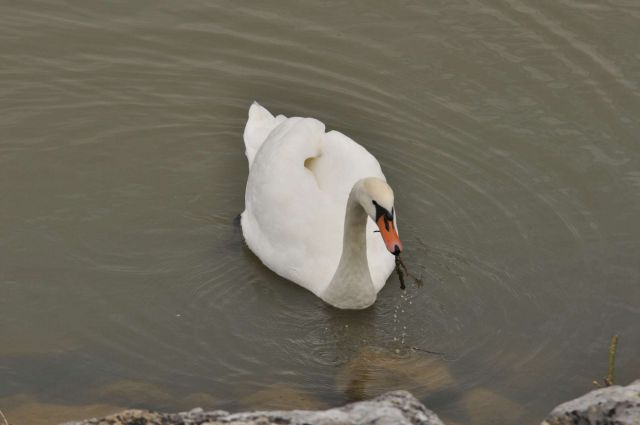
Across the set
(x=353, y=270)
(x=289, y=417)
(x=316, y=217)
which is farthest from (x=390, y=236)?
(x=289, y=417)

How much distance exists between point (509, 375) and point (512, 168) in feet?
9.15

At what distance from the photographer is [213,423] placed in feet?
17.2

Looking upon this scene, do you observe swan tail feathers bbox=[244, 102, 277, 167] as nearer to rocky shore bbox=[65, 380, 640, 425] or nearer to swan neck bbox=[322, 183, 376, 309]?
swan neck bbox=[322, 183, 376, 309]

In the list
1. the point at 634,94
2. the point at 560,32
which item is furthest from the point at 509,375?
the point at 560,32

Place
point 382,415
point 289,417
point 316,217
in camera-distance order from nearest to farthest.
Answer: point 289,417, point 382,415, point 316,217

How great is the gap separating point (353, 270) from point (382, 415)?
3.66m

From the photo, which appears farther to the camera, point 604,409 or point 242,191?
point 242,191

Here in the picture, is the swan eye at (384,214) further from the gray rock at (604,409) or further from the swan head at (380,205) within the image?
the gray rock at (604,409)

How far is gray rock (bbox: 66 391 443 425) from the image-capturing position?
17.2ft

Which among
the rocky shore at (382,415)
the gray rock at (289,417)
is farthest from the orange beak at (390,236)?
the gray rock at (289,417)

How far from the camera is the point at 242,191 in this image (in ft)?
34.6

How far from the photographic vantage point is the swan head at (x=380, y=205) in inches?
323

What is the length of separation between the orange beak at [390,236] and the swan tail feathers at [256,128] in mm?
2574

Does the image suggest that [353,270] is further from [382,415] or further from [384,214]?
[382,415]
